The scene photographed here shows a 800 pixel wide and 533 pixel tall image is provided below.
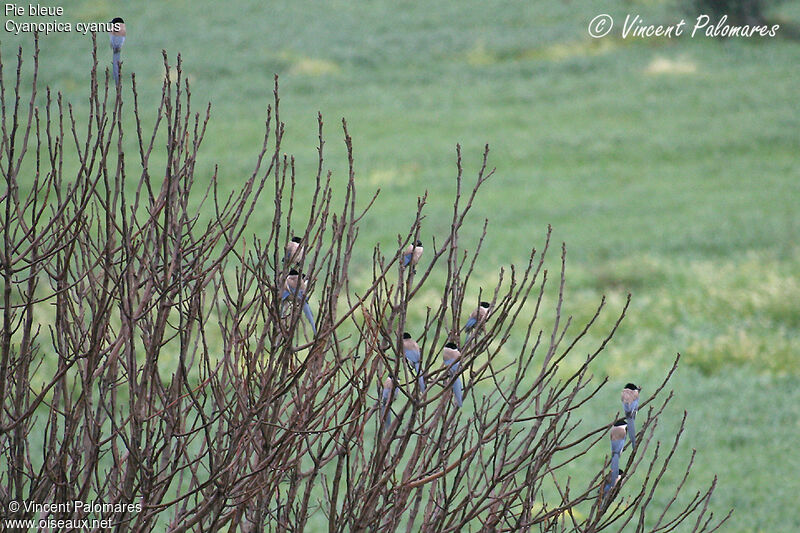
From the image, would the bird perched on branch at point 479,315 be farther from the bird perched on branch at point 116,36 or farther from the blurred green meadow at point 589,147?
the blurred green meadow at point 589,147

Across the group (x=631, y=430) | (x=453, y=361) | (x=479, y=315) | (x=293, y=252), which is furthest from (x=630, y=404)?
(x=293, y=252)

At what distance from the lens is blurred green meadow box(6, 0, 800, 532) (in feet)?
38.8

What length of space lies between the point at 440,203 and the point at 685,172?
5.92 meters

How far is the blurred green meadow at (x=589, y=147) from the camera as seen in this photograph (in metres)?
11.8

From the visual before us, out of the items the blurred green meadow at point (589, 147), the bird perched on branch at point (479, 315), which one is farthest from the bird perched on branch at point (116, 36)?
the blurred green meadow at point (589, 147)

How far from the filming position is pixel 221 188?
1936 cm

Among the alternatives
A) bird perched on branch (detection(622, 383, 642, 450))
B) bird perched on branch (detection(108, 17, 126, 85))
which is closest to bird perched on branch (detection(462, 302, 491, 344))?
bird perched on branch (detection(622, 383, 642, 450))

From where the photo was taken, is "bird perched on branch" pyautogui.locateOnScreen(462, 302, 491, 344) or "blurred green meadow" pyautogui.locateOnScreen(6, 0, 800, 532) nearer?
"bird perched on branch" pyautogui.locateOnScreen(462, 302, 491, 344)

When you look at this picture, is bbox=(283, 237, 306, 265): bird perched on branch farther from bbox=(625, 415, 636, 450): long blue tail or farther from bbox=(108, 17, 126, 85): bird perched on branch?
bbox=(625, 415, 636, 450): long blue tail

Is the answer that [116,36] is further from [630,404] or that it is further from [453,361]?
[630,404]

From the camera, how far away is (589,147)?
21.0 m

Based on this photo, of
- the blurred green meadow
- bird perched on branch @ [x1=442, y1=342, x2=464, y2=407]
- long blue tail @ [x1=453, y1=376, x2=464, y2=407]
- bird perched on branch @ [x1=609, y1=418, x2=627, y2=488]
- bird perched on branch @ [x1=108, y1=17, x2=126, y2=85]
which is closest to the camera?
bird perched on branch @ [x1=442, y1=342, x2=464, y2=407]

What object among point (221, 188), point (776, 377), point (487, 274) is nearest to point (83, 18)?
Answer: point (221, 188)

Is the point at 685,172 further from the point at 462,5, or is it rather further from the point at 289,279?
the point at 289,279
